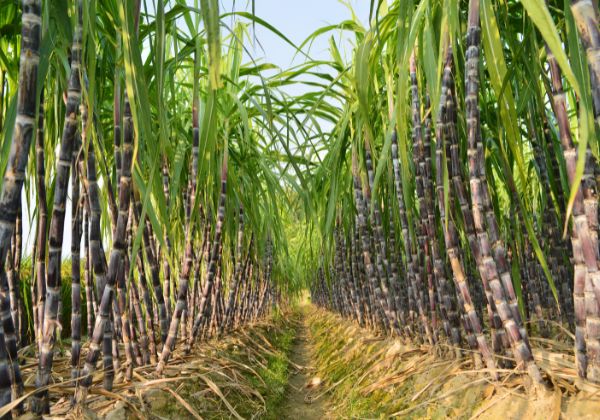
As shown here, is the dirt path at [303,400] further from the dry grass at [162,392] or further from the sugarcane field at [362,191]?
the dry grass at [162,392]

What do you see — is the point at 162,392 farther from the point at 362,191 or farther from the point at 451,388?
the point at 362,191

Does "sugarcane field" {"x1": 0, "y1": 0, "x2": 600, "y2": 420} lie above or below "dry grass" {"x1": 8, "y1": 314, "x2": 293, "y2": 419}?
above

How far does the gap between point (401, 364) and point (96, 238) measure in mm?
1607

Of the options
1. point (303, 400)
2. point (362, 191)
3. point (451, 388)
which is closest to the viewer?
point (451, 388)

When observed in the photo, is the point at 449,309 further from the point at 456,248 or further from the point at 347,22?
the point at 347,22

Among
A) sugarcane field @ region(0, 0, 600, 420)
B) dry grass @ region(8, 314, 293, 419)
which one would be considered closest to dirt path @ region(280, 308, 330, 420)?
sugarcane field @ region(0, 0, 600, 420)

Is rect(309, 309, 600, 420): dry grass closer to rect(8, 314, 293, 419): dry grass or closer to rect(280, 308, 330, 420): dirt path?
rect(280, 308, 330, 420): dirt path

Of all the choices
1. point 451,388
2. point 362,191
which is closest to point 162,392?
point 451,388

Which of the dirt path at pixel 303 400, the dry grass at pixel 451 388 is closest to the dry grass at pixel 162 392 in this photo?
the dirt path at pixel 303 400

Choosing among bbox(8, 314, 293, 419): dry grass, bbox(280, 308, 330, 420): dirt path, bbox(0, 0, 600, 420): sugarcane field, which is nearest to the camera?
bbox(0, 0, 600, 420): sugarcane field

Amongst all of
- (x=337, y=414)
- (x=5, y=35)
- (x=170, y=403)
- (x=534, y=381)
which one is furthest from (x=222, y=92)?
(x=534, y=381)

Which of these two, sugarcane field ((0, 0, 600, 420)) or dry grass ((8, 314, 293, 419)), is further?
dry grass ((8, 314, 293, 419))

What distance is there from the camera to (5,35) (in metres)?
1.63

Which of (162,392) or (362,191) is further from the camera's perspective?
(362,191)
